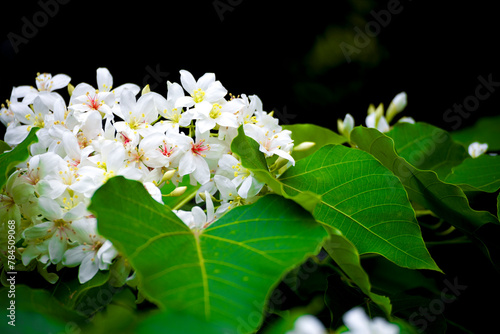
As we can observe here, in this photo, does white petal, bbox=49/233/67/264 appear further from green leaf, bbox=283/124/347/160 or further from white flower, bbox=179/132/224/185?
green leaf, bbox=283/124/347/160

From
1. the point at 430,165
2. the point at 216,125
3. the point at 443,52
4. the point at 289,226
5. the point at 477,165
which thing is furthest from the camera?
the point at 443,52

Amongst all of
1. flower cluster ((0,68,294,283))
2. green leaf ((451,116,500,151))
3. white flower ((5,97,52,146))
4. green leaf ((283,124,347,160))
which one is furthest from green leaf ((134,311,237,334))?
green leaf ((451,116,500,151))

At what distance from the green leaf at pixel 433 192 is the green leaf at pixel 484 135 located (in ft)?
2.26

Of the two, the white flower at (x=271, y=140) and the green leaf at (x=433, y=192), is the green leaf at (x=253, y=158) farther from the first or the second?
the green leaf at (x=433, y=192)

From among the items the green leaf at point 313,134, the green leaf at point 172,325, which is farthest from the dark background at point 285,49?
the green leaf at point 172,325

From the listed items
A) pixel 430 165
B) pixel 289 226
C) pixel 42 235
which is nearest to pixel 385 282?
pixel 430 165

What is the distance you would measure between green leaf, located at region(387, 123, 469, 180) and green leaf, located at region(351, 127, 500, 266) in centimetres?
21

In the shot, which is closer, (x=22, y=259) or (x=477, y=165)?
(x=22, y=259)

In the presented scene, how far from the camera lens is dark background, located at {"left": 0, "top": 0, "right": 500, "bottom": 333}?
2.11 m

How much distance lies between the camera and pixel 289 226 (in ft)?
1.89

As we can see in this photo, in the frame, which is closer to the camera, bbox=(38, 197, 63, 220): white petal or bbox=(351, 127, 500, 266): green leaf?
bbox=(38, 197, 63, 220): white petal

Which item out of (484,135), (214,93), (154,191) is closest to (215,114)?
(214,93)

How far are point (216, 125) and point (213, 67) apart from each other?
163 cm

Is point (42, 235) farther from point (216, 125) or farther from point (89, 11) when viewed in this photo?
point (89, 11)
